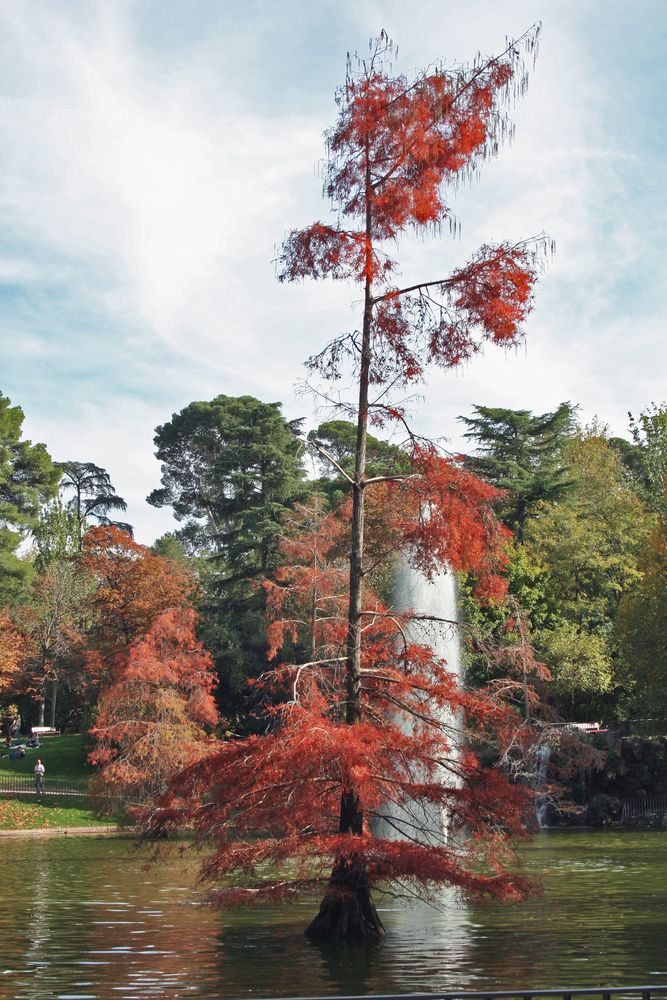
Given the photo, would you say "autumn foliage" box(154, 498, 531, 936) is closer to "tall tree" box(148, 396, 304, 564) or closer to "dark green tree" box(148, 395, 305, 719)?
"dark green tree" box(148, 395, 305, 719)

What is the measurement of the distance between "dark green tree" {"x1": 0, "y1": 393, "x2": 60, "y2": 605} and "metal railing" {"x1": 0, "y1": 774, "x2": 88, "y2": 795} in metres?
14.7

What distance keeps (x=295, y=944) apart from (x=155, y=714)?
999 inches

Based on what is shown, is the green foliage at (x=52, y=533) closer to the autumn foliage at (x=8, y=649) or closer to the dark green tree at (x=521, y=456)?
the autumn foliage at (x=8, y=649)

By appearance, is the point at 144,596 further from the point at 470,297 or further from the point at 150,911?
the point at 470,297

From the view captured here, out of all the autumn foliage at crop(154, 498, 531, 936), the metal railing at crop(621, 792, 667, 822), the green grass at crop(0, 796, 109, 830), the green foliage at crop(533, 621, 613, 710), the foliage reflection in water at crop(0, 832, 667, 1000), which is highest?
the green foliage at crop(533, 621, 613, 710)

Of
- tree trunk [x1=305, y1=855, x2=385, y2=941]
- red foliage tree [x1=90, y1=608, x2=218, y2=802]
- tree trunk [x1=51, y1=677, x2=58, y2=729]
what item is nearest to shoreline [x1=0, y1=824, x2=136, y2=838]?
red foliage tree [x1=90, y1=608, x2=218, y2=802]

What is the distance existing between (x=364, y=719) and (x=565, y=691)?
31.9 meters

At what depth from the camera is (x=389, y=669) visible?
49.9 feet

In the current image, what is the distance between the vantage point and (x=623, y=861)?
2589 cm

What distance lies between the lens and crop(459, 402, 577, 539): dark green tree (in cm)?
5472

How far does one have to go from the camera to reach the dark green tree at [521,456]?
180ft

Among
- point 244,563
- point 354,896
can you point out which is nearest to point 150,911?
point 354,896

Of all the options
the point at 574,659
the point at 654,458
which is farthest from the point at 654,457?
the point at 574,659

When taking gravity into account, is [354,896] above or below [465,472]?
below
